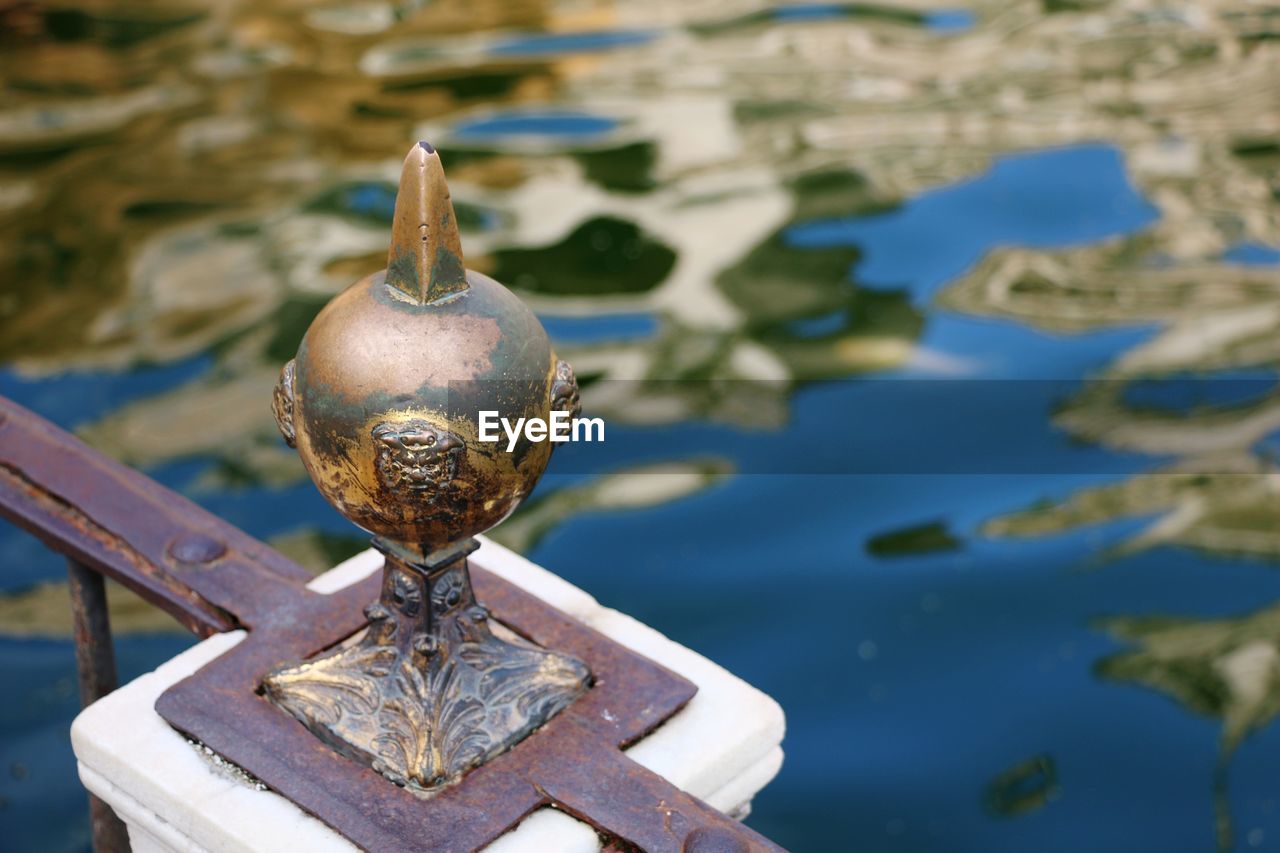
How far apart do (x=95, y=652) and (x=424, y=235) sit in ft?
2.77

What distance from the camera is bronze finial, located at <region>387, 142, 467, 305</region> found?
1.47 m

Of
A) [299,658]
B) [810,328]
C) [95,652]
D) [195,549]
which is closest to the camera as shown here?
[299,658]

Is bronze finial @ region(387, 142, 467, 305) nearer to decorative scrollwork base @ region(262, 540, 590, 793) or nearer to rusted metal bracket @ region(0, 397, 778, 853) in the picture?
decorative scrollwork base @ region(262, 540, 590, 793)

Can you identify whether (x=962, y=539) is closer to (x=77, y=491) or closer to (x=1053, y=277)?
(x=1053, y=277)

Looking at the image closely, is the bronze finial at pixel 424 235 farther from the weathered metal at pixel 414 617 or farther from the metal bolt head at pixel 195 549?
the metal bolt head at pixel 195 549

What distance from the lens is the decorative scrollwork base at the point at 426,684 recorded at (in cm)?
161

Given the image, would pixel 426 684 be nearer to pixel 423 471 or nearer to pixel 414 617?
pixel 414 617

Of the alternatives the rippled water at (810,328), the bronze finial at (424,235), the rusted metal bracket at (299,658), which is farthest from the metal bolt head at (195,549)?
the rippled water at (810,328)

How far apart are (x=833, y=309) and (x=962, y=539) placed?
0.94m

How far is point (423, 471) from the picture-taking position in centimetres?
149

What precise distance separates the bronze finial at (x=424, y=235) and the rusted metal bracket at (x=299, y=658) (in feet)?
Result: 1.61

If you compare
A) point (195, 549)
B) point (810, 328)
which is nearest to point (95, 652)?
point (195, 549)

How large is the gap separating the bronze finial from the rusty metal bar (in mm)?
706

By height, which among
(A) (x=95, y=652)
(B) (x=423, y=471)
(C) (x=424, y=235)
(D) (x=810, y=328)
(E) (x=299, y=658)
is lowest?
(D) (x=810, y=328)
